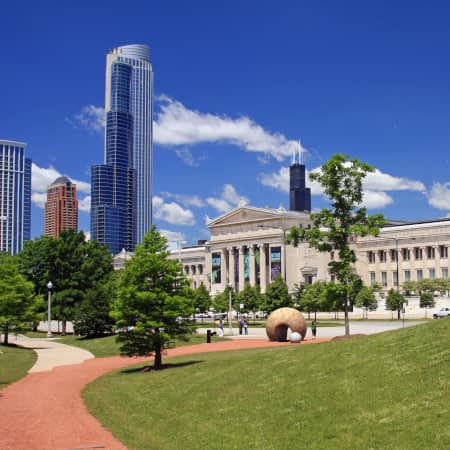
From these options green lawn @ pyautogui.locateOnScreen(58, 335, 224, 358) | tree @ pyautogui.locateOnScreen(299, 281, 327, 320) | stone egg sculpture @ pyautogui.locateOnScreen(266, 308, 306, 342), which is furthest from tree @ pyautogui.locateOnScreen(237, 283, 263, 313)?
stone egg sculpture @ pyautogui.locateOnScreen(266, 308, 306, 342)

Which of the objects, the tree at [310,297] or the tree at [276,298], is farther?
the tree at [310,297]

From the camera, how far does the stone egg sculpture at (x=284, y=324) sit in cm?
4531

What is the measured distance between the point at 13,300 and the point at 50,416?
1422 inches

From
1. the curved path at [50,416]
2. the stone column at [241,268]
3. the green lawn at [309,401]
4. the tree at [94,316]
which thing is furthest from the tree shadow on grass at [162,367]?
the stone column at [241,268]

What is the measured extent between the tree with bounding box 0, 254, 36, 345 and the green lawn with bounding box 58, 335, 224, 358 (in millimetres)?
5434

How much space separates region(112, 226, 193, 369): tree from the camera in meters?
33.6

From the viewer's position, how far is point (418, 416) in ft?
49.6

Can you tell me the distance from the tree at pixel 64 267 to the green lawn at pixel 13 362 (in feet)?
69.9

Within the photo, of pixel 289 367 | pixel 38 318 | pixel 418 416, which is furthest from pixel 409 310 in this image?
pixel 418 416

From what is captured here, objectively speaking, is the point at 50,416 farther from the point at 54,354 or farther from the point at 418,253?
the point at 418,253

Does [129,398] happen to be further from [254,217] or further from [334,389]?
[254,217]

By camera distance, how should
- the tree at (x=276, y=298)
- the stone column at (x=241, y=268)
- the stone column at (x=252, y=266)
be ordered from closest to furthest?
1. the tree at (x=276, y=298)
2. the stone column at (x=252, y=266)
3. the stone column at (x=241, y=268)

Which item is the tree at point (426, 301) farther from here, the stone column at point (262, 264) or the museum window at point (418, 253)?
the stone column at point (262, 264)

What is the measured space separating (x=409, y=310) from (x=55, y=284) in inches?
2046
